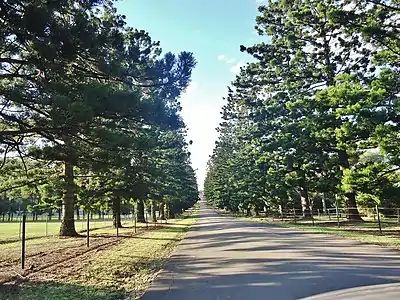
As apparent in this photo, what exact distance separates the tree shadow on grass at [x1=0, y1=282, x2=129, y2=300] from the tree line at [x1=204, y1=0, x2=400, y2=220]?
38.1 feet

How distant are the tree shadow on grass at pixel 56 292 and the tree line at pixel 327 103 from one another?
1160 centimetres

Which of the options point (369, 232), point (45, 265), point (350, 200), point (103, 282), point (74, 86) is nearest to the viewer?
point (103, 282)

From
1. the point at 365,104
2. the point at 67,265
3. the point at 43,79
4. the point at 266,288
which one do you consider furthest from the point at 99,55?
the point at 365,104

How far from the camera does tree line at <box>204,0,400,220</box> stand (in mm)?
14977

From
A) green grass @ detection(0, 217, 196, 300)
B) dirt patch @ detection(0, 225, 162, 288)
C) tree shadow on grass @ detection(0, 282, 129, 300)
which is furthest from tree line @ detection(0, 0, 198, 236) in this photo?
tree shadow on grass @ detection(0, 282, 129, 300)

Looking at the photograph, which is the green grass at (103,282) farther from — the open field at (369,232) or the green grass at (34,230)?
the green grass at (34,230)

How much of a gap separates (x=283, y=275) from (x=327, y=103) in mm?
12662

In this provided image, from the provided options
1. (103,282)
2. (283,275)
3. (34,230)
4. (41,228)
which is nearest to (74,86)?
(103,282)

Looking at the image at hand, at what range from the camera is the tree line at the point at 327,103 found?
590 inches

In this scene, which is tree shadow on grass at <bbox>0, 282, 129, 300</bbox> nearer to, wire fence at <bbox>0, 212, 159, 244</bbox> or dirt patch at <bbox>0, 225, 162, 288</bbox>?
dirt patch at <bbox>0, 225, 162, 288</bbox>

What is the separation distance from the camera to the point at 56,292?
6.50m

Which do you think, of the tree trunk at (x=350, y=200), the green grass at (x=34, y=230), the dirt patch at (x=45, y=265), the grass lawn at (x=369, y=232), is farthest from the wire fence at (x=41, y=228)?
the tree trunk at (x=350, y=200)

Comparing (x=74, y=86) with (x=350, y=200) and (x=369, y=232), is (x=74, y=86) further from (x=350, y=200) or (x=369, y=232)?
(x=350, y=200)

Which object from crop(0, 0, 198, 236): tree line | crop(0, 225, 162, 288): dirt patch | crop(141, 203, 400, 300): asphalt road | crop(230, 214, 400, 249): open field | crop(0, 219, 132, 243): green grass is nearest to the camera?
crop(141, 203, 400, 300): asphalt road
